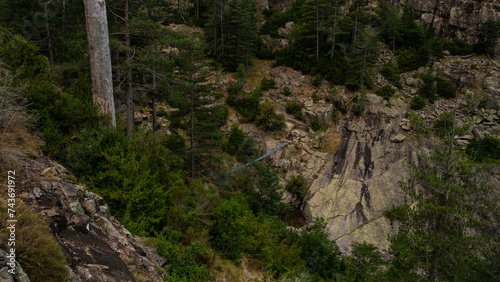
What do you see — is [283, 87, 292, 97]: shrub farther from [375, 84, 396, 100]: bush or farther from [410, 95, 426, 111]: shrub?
[410, 95, 426, 111]: shrub

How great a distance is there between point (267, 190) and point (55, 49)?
16608mm

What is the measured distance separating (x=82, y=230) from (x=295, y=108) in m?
21.2

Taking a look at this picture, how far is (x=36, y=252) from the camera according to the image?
2.63 m

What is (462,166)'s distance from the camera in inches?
310

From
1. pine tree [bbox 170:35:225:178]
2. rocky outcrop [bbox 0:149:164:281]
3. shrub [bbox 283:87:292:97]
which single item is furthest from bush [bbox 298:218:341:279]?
shrub [bbox 283:87:292:97]

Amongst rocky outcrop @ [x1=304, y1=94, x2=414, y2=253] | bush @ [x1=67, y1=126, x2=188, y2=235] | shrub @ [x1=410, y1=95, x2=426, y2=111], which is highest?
bush @ [x1=67, y1=126, x2=188, y2=235]

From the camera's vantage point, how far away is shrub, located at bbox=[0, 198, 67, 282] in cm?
258

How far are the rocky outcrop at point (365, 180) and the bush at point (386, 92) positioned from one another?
653mm

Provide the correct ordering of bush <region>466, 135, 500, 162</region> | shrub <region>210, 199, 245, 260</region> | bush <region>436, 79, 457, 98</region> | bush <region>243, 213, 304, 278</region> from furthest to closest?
Answer: bush <region>436, 79, 457, 98</region>
bush <region>466, 135, 500, 162</region>
bush <region>243, 213, 304, 278</region>
shrub <region>210, 199, 245, 260</region>

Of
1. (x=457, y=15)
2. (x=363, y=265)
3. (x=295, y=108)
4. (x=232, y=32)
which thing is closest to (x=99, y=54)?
(x=363, y=265)

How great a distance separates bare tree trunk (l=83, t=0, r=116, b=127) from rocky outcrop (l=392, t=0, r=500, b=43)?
112 ft

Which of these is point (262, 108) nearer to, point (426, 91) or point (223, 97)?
point (223, 97)

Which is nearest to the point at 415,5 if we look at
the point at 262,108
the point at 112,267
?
the point at 262,108

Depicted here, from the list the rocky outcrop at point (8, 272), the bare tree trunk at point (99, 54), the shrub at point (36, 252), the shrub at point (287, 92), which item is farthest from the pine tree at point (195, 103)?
the shrub at point (287, 92)
